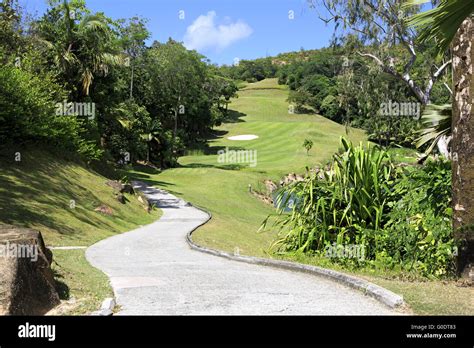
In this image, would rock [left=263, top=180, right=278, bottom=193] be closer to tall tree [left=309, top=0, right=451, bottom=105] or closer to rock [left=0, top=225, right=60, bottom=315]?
tall tree [left=309, top=0, right=451, bottom=105]

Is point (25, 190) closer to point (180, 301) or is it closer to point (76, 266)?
point (76, 266)

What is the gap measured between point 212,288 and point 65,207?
14189mm

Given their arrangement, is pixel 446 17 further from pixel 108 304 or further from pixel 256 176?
pixel 256 176

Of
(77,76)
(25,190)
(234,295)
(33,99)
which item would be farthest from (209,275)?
(77,76)

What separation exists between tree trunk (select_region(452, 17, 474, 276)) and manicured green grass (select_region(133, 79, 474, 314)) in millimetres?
779

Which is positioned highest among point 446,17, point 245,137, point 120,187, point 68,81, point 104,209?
point 68,81

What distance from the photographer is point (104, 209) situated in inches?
902

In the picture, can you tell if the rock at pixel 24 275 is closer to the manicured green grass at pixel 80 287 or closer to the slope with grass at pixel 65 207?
the manicured green grass at pixel 80 287

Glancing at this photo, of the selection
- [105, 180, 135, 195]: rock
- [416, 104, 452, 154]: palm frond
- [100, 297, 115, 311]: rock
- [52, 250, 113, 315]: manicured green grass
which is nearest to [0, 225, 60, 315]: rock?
[52, 250, 113, 315]: manicured green grass

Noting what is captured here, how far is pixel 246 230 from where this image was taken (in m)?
25.0

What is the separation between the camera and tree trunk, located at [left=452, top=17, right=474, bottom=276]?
26.2ft

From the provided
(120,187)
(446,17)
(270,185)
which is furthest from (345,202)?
(270,185)

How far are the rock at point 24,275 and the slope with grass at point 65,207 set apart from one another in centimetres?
108
